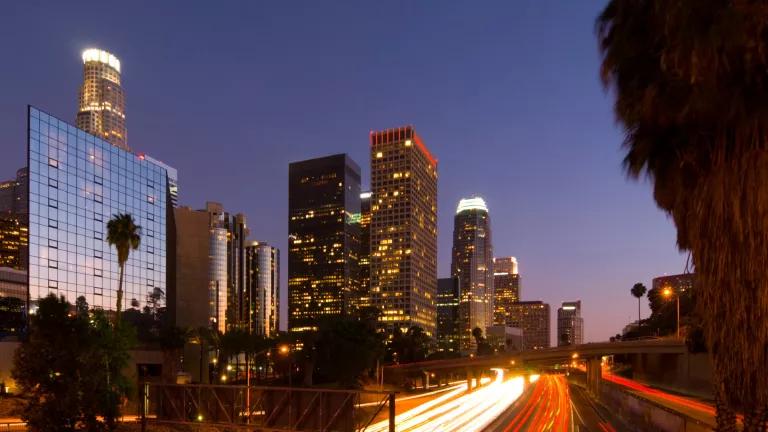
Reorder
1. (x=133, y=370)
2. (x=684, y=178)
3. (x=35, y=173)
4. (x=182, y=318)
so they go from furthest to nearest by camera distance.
→ 1. (x=182, y=318)
2. (x=133, y=370)
3. (x=35, y=173)
4. (x=684, y=178)

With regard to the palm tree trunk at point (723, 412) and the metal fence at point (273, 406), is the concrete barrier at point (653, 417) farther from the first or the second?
the metal fence at point (273, 406)

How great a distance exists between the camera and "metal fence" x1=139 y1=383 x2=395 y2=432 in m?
24.1

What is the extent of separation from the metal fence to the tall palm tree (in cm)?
1474

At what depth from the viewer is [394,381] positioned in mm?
131750

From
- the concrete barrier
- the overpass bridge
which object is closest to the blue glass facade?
the overpass bridge

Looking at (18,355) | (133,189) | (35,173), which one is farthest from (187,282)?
(18,355)

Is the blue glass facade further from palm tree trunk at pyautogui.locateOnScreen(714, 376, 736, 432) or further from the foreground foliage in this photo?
palm tree trunk at pyautogui.locateOnScreen(714, 376, 736, 432)

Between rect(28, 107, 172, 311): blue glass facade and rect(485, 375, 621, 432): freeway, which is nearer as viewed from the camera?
rect(485, 375, 621, 432): freeway

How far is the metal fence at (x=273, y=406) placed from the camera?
78.9 ft

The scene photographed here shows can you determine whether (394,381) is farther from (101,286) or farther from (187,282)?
(101,286)

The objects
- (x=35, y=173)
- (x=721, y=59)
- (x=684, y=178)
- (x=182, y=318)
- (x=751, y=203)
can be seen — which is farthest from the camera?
(x=182, y=318)

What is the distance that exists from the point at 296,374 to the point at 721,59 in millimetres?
115849

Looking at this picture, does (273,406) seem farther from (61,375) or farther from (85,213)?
(85,213)

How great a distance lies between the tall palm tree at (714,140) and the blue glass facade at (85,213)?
8640 centimetres
